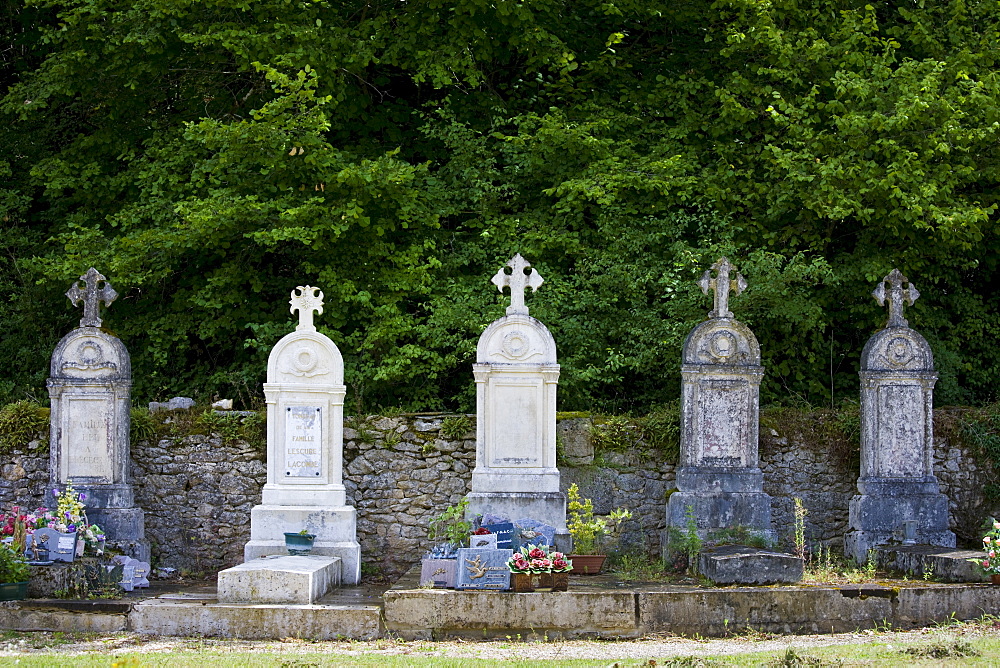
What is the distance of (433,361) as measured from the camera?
12.5 m

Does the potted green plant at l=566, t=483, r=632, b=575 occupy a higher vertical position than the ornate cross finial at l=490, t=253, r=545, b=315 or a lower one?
lower

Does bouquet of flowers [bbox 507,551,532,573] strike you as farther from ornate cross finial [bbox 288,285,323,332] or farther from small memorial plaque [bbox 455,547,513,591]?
ornate cross finial [bbox 288,285,323,332]

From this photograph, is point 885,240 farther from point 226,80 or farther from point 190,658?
point 190,658

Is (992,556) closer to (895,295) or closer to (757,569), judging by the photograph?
(757,569)

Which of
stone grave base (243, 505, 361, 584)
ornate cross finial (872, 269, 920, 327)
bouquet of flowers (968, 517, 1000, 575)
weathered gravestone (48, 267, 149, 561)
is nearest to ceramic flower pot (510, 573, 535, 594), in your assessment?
stone grave base (243, 505, 361, 584)

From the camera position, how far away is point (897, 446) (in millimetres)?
10945

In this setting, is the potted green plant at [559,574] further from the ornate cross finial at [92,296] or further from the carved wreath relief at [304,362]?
the ornate cross finial at [92,296]

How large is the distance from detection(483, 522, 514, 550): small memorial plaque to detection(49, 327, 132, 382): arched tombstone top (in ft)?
12.6

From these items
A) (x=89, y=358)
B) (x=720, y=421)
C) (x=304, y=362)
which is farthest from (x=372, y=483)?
(x=720, y=421)

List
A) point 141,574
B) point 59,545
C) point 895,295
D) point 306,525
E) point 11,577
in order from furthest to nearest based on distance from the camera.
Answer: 1. point 895,295
2. point 306,525
3. point 141,574
4. point 59,545
5. point 11,577

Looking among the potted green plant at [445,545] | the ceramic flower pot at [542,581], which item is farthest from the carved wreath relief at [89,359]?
the ceramic flower pot at [542,581]

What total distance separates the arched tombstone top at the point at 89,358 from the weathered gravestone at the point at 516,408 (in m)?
3.36

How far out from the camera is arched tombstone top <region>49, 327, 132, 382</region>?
10688 millimetres

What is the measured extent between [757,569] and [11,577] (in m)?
5.82
